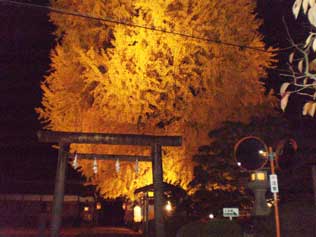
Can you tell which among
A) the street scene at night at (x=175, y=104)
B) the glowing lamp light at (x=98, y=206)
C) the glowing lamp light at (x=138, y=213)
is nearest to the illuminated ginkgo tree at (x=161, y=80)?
the street scene at night at (x=175, y=104)

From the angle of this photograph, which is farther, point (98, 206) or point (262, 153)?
point (98, 206)

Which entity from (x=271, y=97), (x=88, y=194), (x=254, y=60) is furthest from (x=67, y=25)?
(x=88, y=194)

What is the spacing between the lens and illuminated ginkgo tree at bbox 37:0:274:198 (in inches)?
591

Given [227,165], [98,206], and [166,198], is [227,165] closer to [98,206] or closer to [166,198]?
[166,198]

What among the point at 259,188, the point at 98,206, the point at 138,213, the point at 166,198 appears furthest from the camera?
the point at 98,206

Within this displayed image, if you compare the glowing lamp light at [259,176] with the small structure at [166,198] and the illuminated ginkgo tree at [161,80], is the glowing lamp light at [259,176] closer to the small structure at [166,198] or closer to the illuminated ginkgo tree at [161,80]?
the small structure at [166,198]

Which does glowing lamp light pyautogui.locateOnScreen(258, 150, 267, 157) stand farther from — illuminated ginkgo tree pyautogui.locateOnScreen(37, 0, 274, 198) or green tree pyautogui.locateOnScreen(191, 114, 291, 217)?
illuminated ginkgo tree pyautogui.locateOnScreen(37, 0, 274, 198)

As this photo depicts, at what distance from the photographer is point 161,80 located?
49.6ft

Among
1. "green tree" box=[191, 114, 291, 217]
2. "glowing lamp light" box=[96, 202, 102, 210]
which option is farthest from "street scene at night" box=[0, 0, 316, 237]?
"glowing lamp light" box=[96, 202, 102, 210]

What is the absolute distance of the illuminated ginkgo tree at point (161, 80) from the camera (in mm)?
15008

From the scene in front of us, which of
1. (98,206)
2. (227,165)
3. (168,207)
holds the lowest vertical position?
(168,207)

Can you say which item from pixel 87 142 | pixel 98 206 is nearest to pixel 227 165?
pixel 87 142

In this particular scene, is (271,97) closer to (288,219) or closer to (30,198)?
(288,219)

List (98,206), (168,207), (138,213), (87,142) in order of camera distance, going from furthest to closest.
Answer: (98,206), (138,213), (168,207), (87,142)
